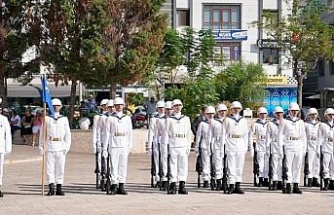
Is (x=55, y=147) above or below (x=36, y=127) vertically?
below

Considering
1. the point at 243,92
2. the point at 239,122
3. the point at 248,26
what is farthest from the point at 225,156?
the point at 248,26

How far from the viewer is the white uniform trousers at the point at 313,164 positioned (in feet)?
64.6

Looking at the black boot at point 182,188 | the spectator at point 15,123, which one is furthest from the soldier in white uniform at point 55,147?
the spectator at point 15,123

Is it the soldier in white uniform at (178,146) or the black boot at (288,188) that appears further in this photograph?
the black boot at (288,188)

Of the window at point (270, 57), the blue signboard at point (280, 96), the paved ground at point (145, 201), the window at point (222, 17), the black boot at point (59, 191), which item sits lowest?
the paved ground at point (145, 201)

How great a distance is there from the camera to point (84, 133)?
3256cm

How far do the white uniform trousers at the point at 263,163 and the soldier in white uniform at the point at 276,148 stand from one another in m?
0.59

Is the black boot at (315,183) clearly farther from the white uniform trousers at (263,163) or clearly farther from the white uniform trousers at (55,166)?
the white uniform trousers at (55,166)

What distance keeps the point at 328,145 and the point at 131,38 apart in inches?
642

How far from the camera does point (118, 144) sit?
1805 cm

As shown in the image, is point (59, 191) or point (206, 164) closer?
point (59, 191)

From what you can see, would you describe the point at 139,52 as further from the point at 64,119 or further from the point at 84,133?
the point at 64,119

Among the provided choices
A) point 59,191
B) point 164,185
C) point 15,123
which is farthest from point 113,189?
point 15,123

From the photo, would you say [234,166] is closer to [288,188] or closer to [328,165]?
[288,188]
